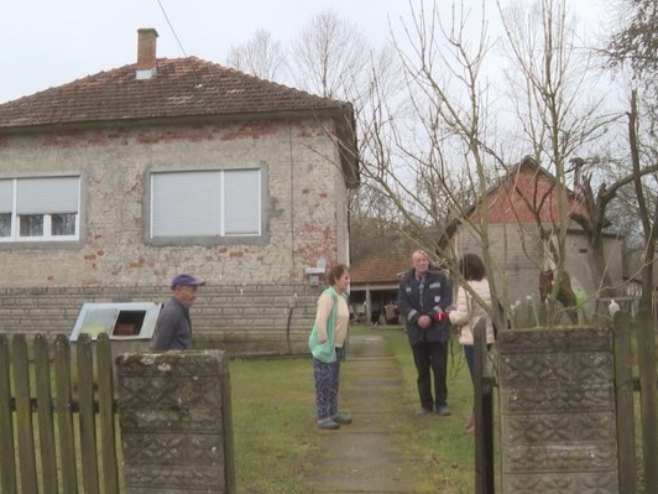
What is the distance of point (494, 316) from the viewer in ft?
17.1

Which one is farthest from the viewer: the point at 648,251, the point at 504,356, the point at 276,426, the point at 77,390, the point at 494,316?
the point at 276,426

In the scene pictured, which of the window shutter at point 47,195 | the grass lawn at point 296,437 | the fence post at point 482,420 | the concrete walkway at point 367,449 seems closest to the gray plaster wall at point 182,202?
the window shutter at point 47,195

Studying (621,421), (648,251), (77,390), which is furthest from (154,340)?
(648,251)

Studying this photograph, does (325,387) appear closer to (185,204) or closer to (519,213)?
(519,213)

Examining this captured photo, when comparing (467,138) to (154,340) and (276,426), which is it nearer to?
(154,340)

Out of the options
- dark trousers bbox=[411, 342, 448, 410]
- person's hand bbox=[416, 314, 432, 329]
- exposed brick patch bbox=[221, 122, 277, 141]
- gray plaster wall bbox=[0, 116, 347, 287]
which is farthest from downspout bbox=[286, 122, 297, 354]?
person's hand bbox=[416, 314, 432, 329]

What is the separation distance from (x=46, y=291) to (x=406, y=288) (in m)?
9.88

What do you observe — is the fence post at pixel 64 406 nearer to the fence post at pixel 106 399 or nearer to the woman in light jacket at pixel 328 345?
the fence post at pixel 106 399

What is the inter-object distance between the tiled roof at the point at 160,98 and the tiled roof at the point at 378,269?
28.2 meters

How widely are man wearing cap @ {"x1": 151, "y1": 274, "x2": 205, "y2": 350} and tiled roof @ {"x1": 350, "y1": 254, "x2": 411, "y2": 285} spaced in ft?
124

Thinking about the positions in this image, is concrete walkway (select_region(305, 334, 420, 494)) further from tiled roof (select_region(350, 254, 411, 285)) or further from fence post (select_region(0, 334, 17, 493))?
tiled roof (select_region(350, 254, 411, 285))

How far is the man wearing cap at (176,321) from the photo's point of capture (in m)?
5.75

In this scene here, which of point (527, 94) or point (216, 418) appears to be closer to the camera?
point (216, 418)

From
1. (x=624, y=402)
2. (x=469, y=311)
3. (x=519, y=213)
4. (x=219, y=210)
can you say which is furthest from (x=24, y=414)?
(x=219, y=210)
